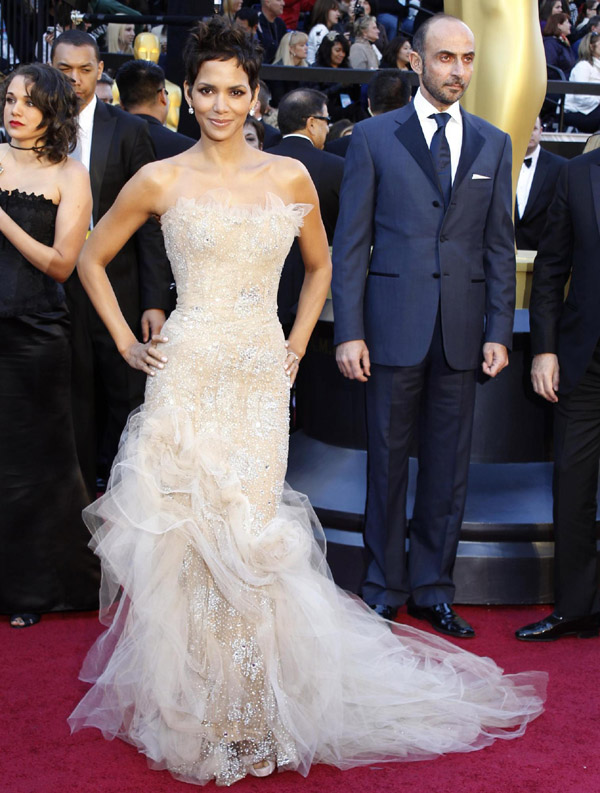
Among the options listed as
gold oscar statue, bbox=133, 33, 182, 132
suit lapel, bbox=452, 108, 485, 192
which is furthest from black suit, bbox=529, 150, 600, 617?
gold oscar statue, bbox=133, 33, 182, 132

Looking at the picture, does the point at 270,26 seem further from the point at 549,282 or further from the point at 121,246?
the point at 121,246

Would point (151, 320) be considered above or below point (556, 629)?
above

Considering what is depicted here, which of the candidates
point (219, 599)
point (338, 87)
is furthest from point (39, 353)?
point (338, 87)

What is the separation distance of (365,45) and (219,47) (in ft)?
27.9

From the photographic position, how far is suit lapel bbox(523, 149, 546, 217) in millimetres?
6367

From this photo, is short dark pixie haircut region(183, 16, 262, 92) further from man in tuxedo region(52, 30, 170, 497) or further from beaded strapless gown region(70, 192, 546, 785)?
man in tuxedo region(52, 30, 170, 497)

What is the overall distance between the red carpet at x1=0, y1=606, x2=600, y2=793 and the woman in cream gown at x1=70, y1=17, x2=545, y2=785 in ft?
0.19

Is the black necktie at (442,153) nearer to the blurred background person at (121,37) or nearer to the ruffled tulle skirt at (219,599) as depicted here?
the ruffled tulle skirt at (219,599)

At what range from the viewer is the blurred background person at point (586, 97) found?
10781 mm

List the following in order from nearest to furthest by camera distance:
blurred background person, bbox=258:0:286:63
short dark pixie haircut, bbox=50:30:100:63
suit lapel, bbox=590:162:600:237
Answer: suit lapel, bbox=590:162:600:237 < short dark pixie haircut, bbox=50:30:100:63 < blurred background person, bbox=258:0:286:63

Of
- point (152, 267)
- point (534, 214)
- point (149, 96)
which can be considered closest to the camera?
point (152, 267)

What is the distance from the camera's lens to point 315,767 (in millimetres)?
2898

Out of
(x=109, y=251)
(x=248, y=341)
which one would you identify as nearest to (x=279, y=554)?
(x=248, y=341)

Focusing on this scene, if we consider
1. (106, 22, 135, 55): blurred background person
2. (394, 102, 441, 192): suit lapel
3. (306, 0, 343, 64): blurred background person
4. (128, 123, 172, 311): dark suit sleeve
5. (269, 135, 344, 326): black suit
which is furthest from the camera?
(306, 0, 343, 64): blurred background person
